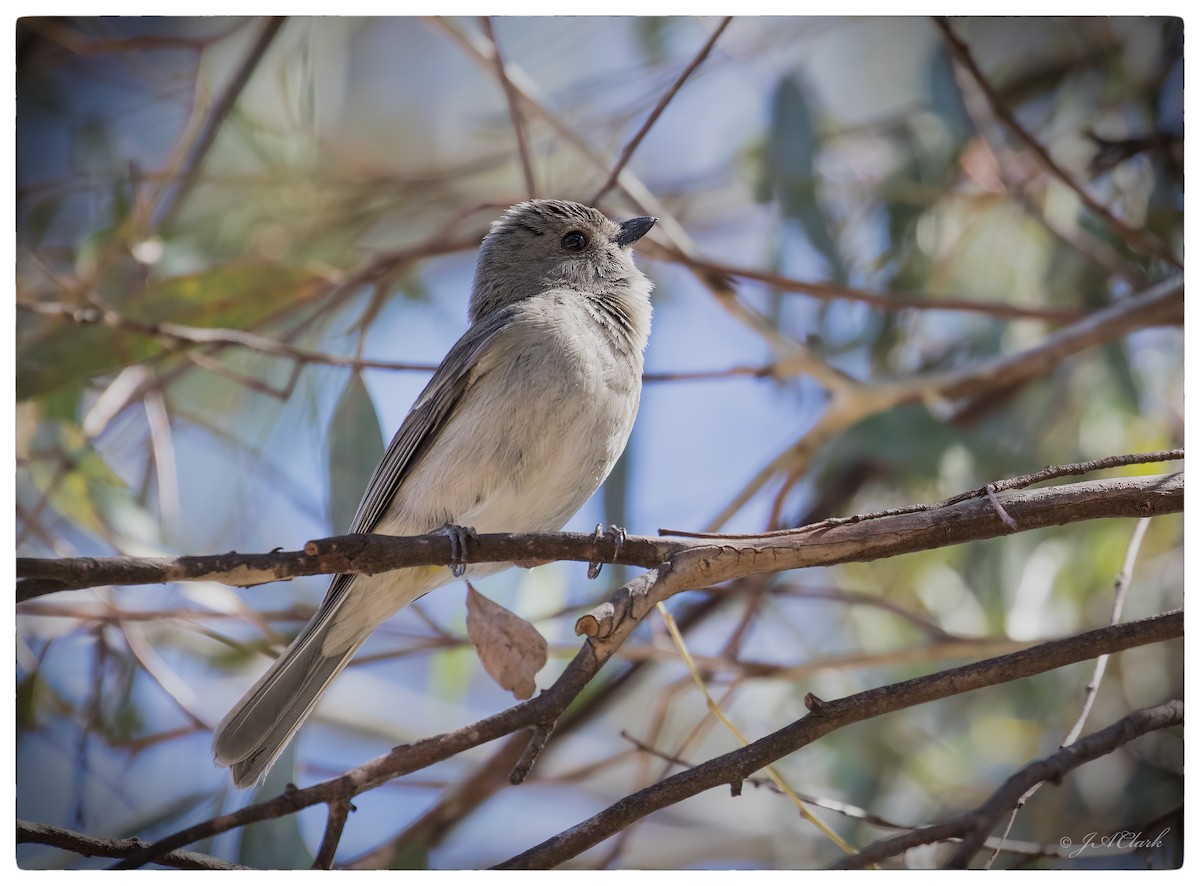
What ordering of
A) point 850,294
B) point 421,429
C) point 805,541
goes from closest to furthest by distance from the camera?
point 805,541, point 421,429, point 850,294

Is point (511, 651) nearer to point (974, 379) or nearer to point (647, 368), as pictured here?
point (647, 368)

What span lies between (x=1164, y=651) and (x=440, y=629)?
151 cm

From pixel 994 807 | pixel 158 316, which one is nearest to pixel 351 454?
pixel 158 316

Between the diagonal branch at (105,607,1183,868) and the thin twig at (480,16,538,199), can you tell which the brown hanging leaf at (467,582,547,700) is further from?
the thin twig at (480,16,538,199)

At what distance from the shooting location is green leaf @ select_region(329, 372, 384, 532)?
2299 mm

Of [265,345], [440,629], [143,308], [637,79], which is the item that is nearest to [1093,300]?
[637,79]

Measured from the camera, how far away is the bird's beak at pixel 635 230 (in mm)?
2393

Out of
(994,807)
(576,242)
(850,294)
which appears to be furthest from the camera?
(850,294)

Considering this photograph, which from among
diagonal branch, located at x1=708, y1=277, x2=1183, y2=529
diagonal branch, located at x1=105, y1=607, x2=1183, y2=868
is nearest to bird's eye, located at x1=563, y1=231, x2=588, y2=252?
diagonal branch, located at x1=708, y1=277, x2=1183, y2=529

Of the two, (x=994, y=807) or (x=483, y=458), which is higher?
(x=483, y=458)

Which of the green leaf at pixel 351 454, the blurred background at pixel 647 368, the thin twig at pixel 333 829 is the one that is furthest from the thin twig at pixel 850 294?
the thin twig at pixel 333 829

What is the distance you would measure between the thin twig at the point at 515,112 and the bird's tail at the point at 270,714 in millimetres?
1038

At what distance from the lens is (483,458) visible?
1.97 m

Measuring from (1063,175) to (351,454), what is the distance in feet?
5.61
